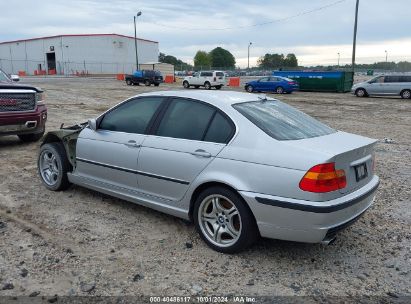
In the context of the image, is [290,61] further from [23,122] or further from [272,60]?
[23,122]

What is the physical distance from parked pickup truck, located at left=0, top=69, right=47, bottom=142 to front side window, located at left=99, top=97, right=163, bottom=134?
12.3 ft

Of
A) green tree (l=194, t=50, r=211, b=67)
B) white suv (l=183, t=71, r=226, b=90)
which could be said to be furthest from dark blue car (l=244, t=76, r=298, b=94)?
green tree (l=194, t=50, r=211, b=67)

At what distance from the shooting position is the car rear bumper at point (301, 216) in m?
3.37

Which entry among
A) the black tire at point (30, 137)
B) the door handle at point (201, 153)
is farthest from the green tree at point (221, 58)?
the door handle at point (201, 153)

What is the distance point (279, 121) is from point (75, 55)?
263 ft

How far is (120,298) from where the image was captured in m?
3.20

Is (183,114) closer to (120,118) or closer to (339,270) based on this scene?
(120,118)

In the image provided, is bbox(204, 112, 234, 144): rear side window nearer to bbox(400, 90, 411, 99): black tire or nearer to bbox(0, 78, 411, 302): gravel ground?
bbox(0, 78, 411, 302): gravel ground

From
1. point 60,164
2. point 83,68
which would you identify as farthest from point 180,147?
point 83,68

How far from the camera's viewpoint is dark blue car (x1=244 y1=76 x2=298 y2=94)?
2889 centimetres

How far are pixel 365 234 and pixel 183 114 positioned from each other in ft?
7.71

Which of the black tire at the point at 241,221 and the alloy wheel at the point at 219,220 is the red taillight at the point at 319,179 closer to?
the black tire at the point at 241,221

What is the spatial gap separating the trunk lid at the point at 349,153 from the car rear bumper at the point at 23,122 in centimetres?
617

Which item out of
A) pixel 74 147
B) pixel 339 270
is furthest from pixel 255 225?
pixel 74 147
